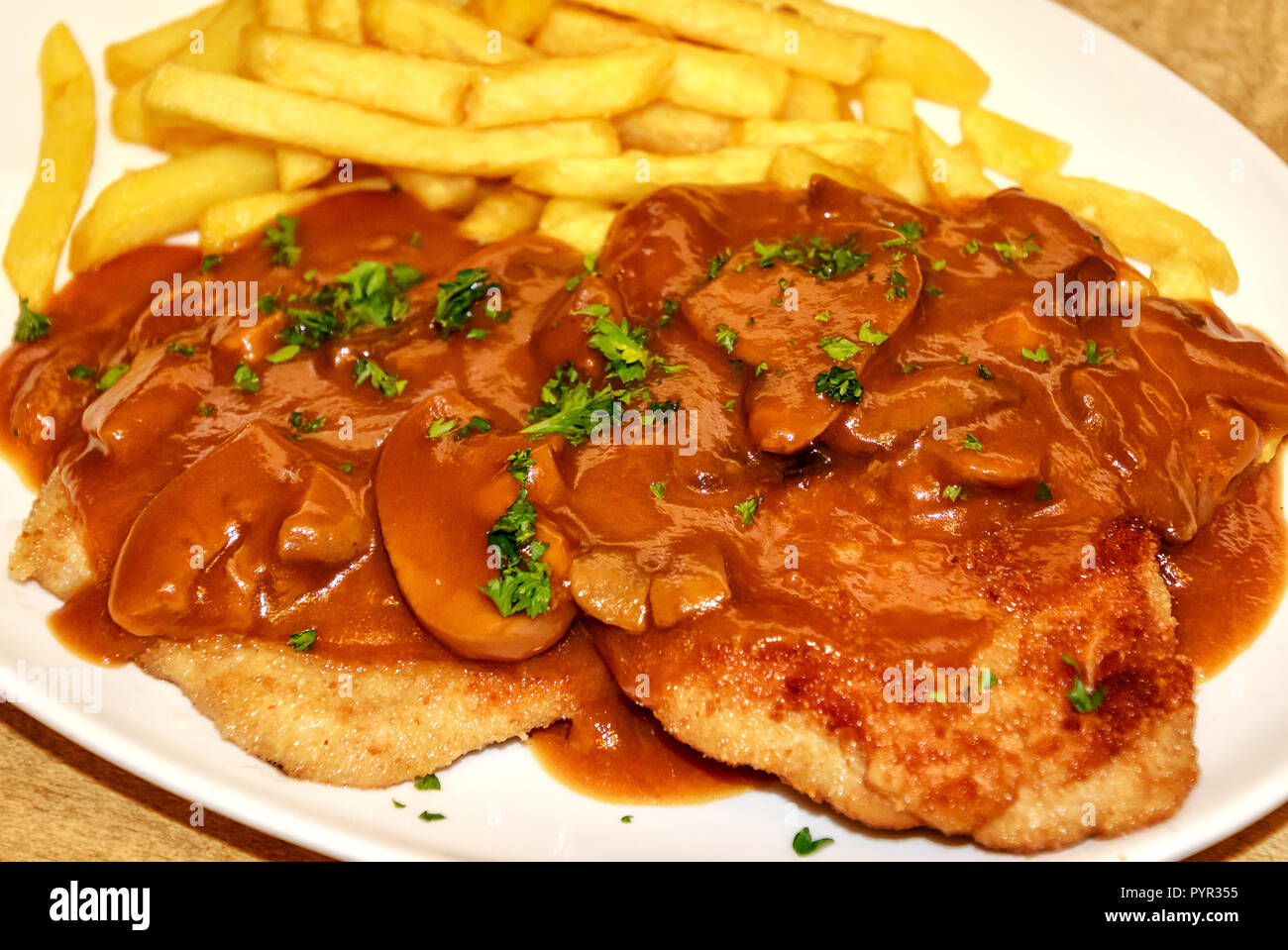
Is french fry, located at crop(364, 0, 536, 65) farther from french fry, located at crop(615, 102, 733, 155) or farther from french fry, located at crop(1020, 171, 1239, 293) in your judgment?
french fry, located at crop(1020, 171, 1239, 293)

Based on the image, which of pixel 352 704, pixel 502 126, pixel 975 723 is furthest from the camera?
pixel 502 126

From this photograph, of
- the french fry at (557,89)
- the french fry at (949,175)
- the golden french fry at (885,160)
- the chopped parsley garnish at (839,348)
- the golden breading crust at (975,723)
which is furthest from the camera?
the french fry at (949,175)

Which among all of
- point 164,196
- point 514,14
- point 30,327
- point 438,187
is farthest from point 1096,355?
point 30,327

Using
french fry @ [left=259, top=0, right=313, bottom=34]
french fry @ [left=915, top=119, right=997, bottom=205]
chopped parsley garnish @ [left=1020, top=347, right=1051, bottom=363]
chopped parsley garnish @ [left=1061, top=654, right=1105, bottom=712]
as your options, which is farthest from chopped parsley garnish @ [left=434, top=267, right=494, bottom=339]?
chopped parsley garnish @ [left=1061, top=654, right=1105, bottom=712]

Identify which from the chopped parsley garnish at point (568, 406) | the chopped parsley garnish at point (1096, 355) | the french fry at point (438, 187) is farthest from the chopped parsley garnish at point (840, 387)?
the french fry at point (438, 187)

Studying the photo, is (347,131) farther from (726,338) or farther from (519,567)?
(519,567)

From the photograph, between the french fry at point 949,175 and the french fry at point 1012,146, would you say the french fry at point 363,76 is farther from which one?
the french fry at point 1012,146

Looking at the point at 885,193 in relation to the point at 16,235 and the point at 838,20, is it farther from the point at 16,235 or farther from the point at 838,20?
the point at 16,235
